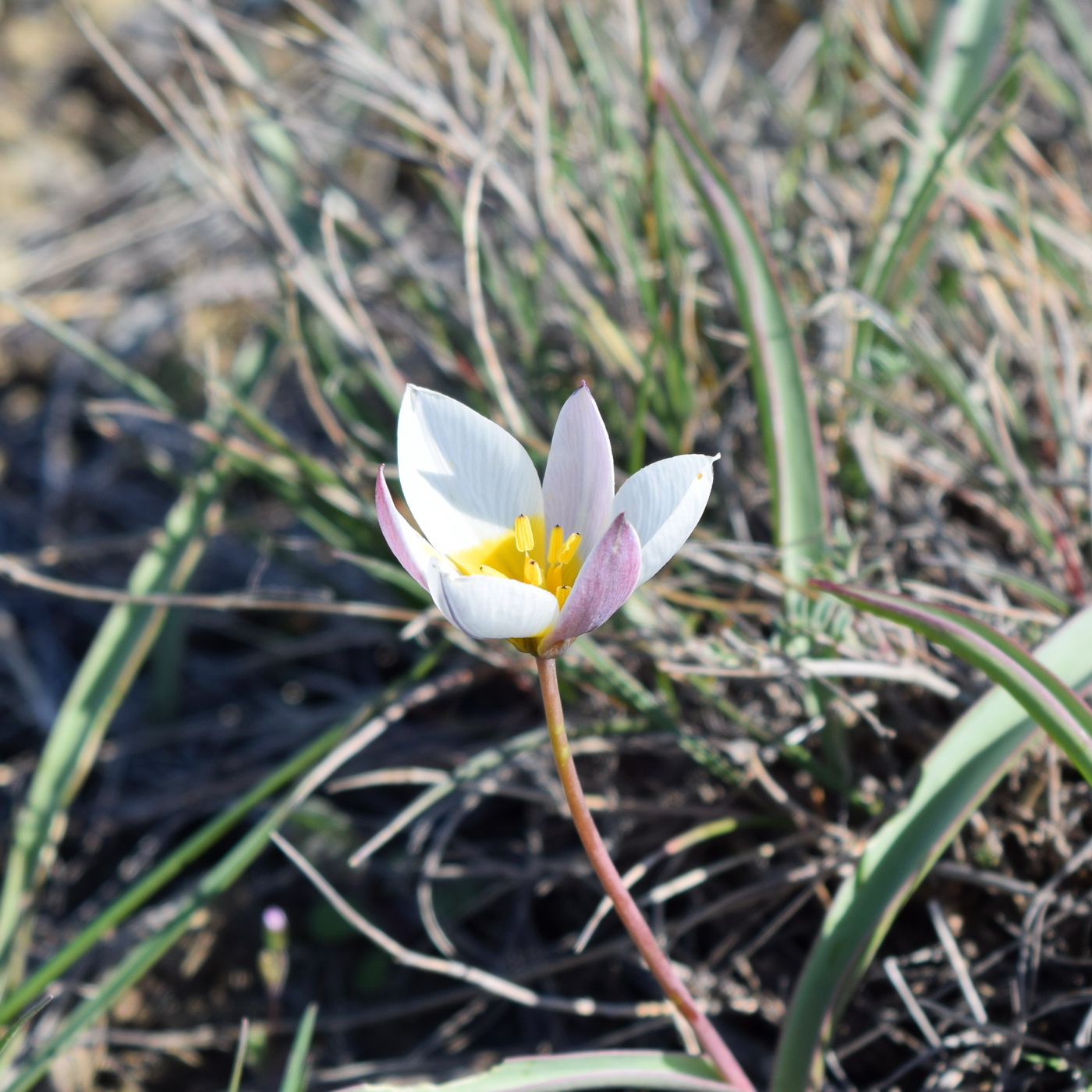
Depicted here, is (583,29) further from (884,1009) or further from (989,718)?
(884,1009)

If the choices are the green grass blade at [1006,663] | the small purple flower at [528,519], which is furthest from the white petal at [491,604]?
the green grass blade at [1006,663]

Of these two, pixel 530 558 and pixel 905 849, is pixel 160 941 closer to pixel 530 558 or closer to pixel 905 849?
pixel 530 558

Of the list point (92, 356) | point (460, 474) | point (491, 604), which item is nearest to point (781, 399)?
point (460, 474)

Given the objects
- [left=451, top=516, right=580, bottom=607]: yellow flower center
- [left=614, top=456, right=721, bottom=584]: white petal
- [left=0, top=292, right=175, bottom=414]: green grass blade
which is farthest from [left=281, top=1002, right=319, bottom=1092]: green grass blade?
[left=0, top=292, right=175, bottom=414]: green grass blade

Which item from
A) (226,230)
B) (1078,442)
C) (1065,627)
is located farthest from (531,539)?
(226,230)

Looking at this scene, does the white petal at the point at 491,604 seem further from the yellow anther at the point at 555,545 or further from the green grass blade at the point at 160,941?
the green grass blade at the point at 160,941

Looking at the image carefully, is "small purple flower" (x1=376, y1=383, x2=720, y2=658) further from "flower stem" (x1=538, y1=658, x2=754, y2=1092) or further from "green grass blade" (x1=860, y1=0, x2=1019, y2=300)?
"green grass blade" (x1=860, y1=0, x2=1019, y2=300)
